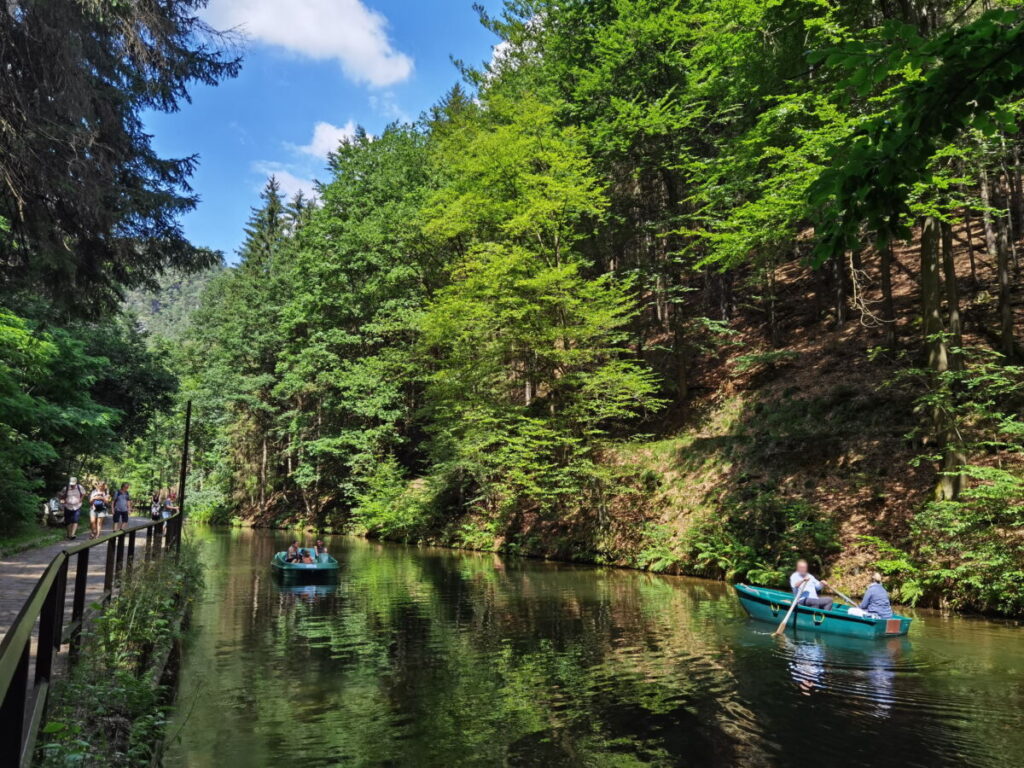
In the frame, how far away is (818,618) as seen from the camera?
12.7m

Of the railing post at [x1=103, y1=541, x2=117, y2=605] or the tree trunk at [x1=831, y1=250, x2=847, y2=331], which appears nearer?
the railing post at [x1=103, y1=541, x2=117, y2=605]

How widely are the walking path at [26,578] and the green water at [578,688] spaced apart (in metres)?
1.87

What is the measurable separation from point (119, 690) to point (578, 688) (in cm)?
569

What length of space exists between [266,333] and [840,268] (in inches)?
1519

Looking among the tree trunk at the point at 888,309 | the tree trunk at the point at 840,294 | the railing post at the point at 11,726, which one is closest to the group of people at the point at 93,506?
the railing post at the point at 11,726

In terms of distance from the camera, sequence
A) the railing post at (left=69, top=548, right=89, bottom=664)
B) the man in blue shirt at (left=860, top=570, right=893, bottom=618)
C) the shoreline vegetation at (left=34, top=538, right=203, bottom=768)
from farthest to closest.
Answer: the man in blue shirt at (left=860, top=570, right=893, bottom=618)
the railing post at (left=69, top=548, right=89, bottom=664)
the shoreline vegetation at (left=34, top=538, right=203, bottom=768)

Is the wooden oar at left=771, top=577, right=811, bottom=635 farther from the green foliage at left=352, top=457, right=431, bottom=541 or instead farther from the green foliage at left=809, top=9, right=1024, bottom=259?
the green foliage at left=352, top=457, right=431, bottom=541

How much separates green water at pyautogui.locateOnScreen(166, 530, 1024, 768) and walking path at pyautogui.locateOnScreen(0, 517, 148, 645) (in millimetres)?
1874

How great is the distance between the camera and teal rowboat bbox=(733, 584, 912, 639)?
1170cm

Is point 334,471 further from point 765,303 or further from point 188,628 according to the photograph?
point 188,628

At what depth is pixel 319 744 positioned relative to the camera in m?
6.92

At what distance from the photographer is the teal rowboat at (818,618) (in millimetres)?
11703

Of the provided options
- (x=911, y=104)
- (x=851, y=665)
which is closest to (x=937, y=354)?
(x=851, y=665)

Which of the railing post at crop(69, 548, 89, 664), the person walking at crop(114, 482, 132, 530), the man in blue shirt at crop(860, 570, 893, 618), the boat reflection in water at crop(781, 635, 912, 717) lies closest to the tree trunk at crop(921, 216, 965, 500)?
the man in blue shirt at crop(860, 570, 893, 618)
